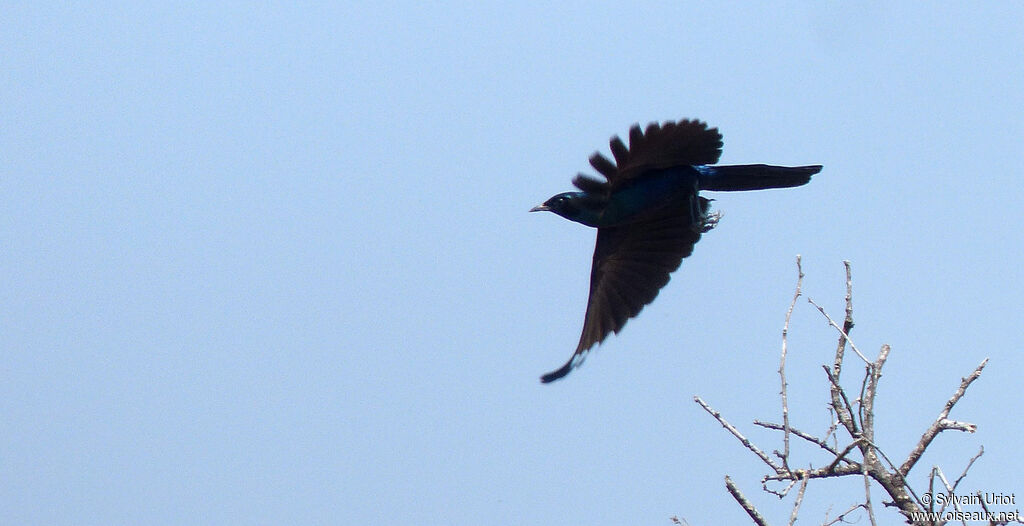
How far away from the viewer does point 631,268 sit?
6281 mm

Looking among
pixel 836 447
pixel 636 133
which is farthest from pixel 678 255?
pixel 836 447

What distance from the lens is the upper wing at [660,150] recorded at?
5152mm

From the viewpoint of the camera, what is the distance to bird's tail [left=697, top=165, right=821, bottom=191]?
5.35 metres

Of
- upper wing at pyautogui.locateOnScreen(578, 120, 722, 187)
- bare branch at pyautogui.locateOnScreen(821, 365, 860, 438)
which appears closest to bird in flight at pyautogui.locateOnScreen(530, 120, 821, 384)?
upper wing at pyautogui.locateOnScreen(578, 120, 722, 187)

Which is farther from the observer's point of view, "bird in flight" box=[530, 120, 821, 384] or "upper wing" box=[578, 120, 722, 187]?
"bird in flight" box=[530, 120, 821, 384]

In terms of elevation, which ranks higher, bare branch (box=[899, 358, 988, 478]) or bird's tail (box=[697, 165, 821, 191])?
bird's tail (box=[697, 165, 821, 191])

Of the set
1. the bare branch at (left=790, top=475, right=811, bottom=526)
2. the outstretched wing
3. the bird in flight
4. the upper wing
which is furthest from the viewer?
the outstretched wing

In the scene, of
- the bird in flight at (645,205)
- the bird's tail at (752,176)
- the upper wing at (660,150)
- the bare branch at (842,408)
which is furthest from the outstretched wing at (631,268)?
the bare branch at (842,408)

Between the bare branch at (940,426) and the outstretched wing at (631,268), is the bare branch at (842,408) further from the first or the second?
the outstretched wing at (631,268)

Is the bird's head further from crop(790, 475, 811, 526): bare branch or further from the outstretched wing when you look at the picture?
crop(790, 475, 811, 526): bare branch

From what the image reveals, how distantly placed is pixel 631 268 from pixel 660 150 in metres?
1.13

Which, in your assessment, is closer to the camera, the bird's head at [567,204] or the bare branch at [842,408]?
the bare branch at [842,408]

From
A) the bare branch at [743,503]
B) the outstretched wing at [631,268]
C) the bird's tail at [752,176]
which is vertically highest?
the bird's tail at [752,176]

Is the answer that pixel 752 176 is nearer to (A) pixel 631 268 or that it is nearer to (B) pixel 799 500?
(A) pixel 631 268
